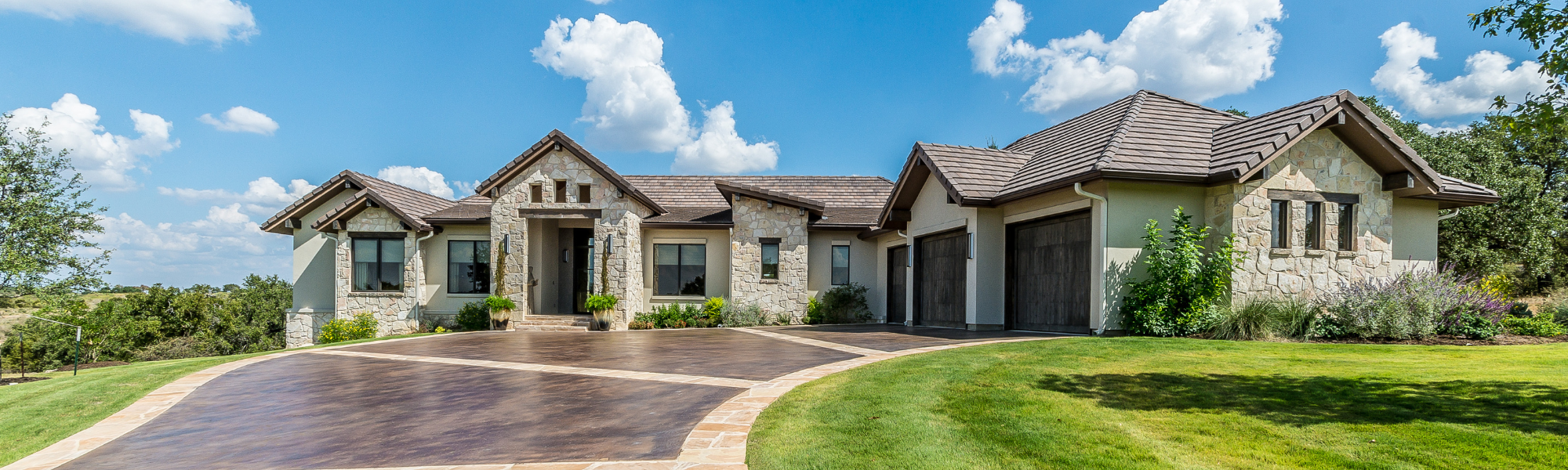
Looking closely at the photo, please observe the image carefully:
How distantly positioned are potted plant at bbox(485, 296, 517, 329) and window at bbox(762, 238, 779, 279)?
7041mm

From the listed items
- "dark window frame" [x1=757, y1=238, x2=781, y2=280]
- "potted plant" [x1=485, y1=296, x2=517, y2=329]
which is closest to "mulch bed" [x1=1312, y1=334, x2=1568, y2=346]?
"dark window frame" [x1=757, y1=238, x2=781, y2=280]

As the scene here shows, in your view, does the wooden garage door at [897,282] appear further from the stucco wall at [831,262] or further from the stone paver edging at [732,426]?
the stone paver edging at [732,426]

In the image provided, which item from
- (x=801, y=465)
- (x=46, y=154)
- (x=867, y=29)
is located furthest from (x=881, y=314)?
(x=46, y=154)

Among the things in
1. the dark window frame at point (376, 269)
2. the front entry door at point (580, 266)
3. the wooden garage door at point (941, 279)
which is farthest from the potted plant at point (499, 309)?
the wooden garage door at point (941, 279)

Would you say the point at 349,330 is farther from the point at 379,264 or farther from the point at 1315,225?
the point at 1315,225

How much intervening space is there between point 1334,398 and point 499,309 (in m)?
18.4

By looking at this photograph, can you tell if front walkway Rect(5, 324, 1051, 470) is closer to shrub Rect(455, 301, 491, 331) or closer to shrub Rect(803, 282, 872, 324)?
shrub Rect(455, 301, 491, 331)

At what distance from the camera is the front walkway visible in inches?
209

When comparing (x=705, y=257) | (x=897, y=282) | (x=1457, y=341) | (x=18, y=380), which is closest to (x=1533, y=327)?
(x=1457, y=341)

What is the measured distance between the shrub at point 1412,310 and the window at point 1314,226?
97cm

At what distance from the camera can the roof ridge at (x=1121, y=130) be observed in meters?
12.0

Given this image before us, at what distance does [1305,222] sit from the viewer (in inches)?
493

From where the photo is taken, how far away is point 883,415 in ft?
19.0

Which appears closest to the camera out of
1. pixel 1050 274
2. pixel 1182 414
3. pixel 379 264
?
pixel 1182 414
